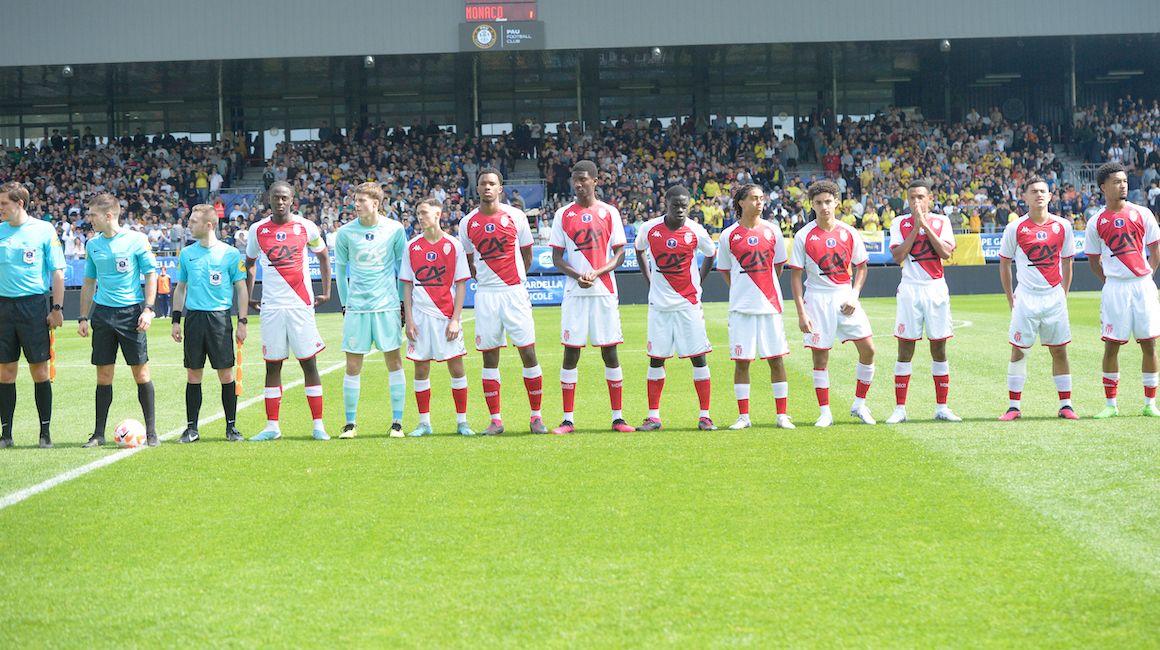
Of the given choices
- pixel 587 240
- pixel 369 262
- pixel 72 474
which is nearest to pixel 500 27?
pixel 587 240

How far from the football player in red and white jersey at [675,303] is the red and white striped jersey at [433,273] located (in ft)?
4.97

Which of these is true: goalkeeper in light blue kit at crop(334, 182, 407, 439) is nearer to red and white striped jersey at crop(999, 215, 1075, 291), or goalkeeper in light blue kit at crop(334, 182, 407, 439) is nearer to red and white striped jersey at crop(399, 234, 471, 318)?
red and white striped jersey at crop(399, 234, 471, 318)

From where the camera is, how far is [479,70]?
1705 inches

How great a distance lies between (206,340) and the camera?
31.6 feet

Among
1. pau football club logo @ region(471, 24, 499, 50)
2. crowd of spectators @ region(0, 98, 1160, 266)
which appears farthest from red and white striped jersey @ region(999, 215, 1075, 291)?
pau football club logo @ region(471, 24, 499, 50)

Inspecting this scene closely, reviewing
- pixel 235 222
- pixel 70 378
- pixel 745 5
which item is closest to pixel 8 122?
pixel 235 222

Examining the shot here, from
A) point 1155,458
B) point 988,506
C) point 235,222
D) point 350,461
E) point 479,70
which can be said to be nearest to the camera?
point 988,506

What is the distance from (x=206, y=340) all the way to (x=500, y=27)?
2949 cm

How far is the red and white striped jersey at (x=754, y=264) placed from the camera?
9.77 m

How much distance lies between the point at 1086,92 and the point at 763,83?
13489 millimetres

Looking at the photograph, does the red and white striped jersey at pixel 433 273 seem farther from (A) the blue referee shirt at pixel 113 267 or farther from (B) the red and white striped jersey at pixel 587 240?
(A) the blue referee shirt at pixel 113 267

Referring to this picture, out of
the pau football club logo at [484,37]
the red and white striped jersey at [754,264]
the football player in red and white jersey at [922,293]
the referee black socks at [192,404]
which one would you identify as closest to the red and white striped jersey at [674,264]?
the red and white striped jersey at [754,264]

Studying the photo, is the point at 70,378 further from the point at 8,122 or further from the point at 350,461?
the point at 8,122

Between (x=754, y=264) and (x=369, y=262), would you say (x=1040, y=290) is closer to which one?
(x=754, y=264)
